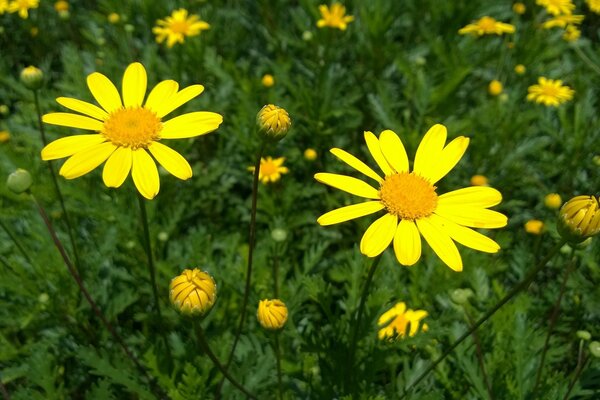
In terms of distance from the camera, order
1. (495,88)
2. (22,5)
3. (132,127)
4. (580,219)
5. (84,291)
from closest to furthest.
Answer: (580,219), (132,127), (84,291), (495,88), (22,5)

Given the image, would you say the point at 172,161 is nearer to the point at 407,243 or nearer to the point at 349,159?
the point at 349,159

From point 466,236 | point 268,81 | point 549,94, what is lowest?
point 466,236

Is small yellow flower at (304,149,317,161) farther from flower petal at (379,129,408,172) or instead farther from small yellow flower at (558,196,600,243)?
small yellow flower at (558,196,600,243)

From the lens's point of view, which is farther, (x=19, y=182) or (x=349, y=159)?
(x=19, y=182)

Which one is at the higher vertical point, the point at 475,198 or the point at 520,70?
the point at 520,70

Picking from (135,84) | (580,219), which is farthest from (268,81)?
(580,219)

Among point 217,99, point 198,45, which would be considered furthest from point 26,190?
point 198,45
